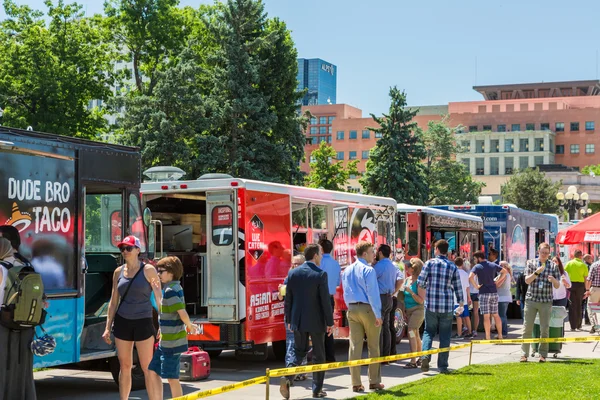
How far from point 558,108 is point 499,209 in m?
130

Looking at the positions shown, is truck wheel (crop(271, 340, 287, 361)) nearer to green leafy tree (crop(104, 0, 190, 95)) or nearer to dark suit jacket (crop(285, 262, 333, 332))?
dark suit jacket (crop(285, 262, 333, 332))

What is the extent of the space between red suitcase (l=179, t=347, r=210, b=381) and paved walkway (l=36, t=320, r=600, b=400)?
11 cm

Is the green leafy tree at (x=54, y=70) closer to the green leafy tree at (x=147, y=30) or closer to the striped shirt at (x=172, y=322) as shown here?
the green leafy tree at (x=147, y=30)

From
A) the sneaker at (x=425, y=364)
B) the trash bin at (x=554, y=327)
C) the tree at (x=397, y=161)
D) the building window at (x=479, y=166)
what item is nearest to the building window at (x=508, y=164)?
the building window at (x=479, y=166)

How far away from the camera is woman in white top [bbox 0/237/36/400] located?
837 centimetres

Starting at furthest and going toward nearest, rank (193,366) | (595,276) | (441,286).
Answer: (595,276) < (441,286) < (193,366)

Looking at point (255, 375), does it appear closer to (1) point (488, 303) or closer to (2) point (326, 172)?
(1) point (488, 303)

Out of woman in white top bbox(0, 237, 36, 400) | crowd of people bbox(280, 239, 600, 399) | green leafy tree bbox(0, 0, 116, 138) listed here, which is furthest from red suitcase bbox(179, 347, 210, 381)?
green leafy tree bbox(0, 0, 116, 138)

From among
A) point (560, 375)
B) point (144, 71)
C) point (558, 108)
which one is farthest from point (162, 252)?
point (558, 108)

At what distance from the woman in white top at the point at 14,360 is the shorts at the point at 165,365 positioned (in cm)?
118

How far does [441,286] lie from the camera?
1323 cm

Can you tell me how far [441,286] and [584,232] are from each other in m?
9.89

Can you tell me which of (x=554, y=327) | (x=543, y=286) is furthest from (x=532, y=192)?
(x=543, y=286)

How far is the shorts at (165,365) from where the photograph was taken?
903 cm
